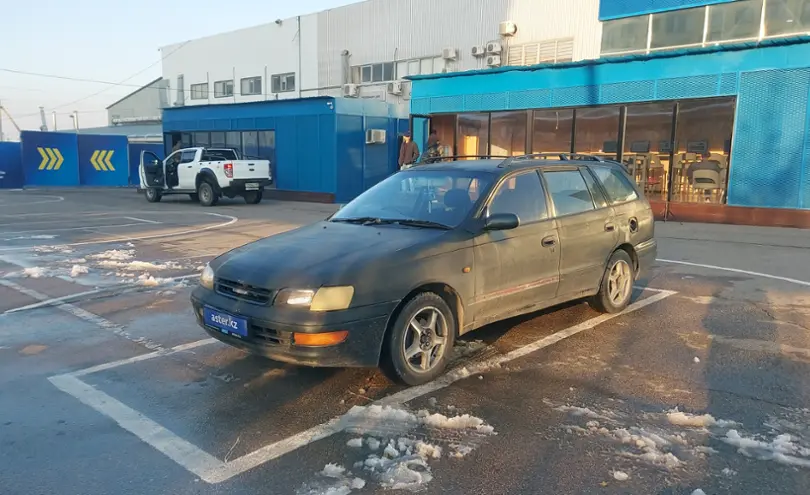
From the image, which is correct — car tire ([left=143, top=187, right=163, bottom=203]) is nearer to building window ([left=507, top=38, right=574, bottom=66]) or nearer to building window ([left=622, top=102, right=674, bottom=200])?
building window ([left=507, top=38, right=574, bottom=66])

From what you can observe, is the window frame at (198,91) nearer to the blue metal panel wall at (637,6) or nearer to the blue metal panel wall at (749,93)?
the blue metal panel wall at (637,6)

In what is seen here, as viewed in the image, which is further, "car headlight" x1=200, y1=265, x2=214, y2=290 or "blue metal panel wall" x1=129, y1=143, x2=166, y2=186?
"blue metal panel wall" x1=129, y1=143, x2=166, y2=186

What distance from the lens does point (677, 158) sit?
15.6 meters

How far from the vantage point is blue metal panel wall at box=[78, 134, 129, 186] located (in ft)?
97.2

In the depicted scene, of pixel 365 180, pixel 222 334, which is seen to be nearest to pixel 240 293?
pixel 222 334

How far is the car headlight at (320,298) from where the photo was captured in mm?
3824

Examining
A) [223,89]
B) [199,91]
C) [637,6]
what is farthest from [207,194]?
[199,91]

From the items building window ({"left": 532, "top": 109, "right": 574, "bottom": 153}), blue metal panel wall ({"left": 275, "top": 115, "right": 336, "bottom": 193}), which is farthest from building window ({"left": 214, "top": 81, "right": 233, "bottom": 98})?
building window ({"left": 532, "top": 109, "right": 574, "bottom": 153})

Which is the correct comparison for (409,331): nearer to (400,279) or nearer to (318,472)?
(400,279)

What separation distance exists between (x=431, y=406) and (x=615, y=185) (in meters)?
3.72

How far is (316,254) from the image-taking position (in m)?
4.21

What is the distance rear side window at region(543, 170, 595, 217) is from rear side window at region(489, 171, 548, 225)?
0.17m

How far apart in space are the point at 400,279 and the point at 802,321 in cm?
446

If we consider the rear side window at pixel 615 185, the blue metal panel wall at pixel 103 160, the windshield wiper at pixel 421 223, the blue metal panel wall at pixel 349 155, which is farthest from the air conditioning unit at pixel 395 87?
the windshield wiper at pixel 421 223
